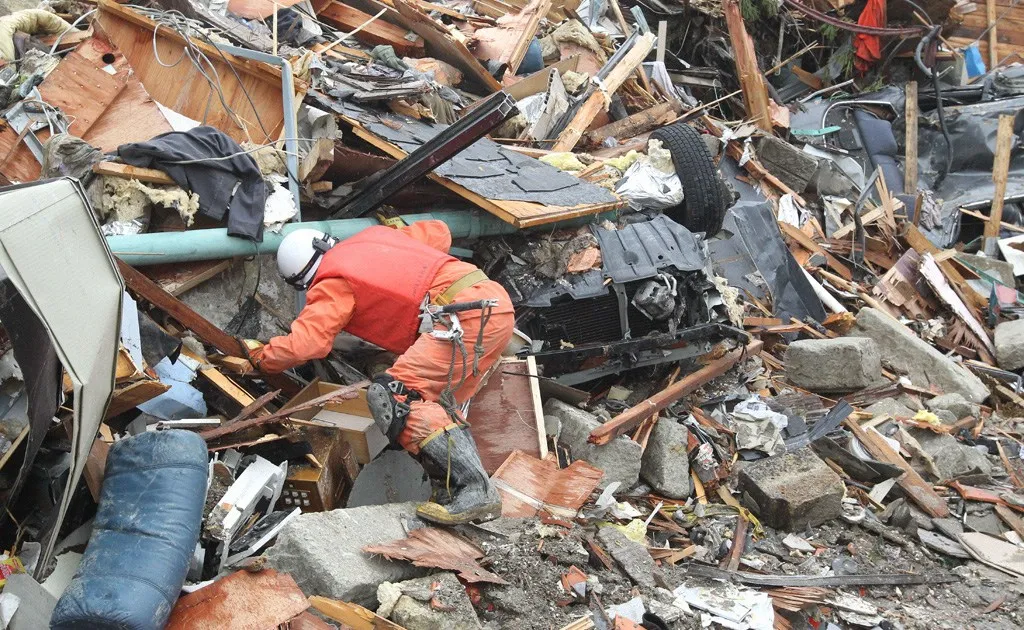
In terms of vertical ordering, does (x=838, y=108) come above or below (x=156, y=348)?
below

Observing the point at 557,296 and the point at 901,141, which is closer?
the point at 557,296

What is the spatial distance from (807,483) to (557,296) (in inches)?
79.1

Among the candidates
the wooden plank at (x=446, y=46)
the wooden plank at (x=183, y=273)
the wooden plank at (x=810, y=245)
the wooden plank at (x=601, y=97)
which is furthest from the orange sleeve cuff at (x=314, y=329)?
the wooden plank at (x=810, y=245)

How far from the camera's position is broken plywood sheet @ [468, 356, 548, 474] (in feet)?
18.1

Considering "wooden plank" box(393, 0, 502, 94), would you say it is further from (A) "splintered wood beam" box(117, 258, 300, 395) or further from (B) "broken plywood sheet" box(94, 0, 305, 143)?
(A) "splintered wood beam" box(117, 258, 300, 395)

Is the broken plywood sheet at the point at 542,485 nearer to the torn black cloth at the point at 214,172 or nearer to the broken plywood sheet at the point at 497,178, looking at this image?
the broken plywood sheet at the point at 497,178

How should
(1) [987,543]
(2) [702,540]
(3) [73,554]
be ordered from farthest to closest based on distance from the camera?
(1) [987,543] → (2) [702,540] → (3) [73,554]

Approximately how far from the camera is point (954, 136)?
11.6 m

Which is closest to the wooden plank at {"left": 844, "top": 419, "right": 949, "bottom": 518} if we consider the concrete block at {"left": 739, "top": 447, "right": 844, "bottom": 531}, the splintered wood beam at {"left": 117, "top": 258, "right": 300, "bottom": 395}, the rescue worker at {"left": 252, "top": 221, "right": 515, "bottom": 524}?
the concrete block at {"left": 739, "top": 447, "right": 844, "bottom": 531}

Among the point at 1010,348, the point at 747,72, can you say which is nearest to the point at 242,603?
the point at 1010,348

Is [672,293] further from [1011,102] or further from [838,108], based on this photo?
[1011,102]

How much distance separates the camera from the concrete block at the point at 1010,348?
902 centimetres

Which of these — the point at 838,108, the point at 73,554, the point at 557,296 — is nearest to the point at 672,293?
the point at 557,296

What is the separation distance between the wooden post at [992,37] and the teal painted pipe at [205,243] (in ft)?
37.8
